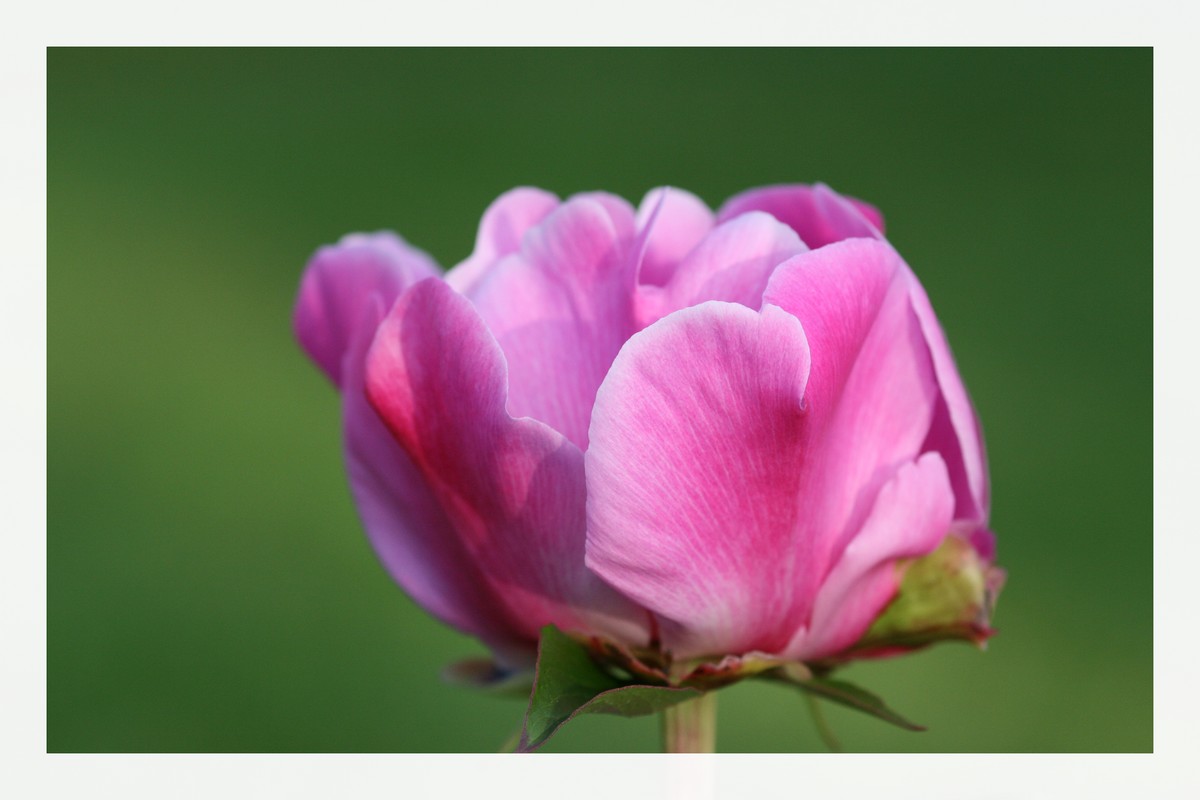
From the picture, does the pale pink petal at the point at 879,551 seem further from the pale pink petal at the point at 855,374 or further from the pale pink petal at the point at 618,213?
the pale pink petal at the point at 618,213

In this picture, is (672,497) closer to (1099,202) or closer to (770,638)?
(770,638)

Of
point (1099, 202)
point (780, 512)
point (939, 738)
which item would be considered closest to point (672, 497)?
point (780, 512)

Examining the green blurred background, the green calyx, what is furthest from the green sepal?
the green blurred background

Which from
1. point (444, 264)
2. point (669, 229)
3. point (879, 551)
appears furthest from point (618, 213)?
point (444, 264)

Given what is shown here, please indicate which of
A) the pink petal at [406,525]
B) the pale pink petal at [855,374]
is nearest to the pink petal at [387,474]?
the pink petal at [406,525]

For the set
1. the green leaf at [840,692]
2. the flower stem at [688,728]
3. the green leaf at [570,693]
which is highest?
the green leaf at [570,693]

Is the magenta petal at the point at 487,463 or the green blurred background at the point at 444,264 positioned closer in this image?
the magenta petal at the point at 487,463

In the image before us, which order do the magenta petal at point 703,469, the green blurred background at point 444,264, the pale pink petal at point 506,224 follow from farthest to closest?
the green blurred background at point 444,264 < the pale pink petal at point 506,224 < the magenta petal at point 703,469
